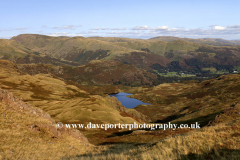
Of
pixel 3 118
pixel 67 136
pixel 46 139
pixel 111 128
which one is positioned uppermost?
pixel 3 118

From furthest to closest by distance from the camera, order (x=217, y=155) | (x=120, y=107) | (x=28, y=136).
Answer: (x=120, y=107), (x=28, y=136), (x=217, y=155)

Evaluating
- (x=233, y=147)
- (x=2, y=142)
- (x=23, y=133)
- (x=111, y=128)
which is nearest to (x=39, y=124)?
(x=23, y=133)

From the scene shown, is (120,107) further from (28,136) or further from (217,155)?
(217,155)

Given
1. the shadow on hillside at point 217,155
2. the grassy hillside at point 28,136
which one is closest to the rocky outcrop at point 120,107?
the grassy hillside at point 28,136

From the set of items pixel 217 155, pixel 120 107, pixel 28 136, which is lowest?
pixel 120 107

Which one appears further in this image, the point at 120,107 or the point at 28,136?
the point at 120,107

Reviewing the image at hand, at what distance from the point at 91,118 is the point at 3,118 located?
176ft

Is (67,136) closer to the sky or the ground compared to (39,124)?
closer to the ground

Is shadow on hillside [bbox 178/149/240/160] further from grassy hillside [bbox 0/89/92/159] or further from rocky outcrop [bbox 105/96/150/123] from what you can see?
rocky outcrop [bbox 105/96/150/123]

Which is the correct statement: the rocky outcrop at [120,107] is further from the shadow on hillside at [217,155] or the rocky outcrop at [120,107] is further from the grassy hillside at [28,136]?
the shadow on hillside at [217,155]

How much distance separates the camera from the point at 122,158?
15188 mm

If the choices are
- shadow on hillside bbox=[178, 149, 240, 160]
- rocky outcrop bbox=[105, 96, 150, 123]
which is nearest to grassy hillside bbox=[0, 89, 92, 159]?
shadow on hillside bbox=[178, 149, 240, 160]

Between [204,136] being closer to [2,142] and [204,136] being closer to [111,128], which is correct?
[2,142]

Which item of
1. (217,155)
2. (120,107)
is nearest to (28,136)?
(217,155)
